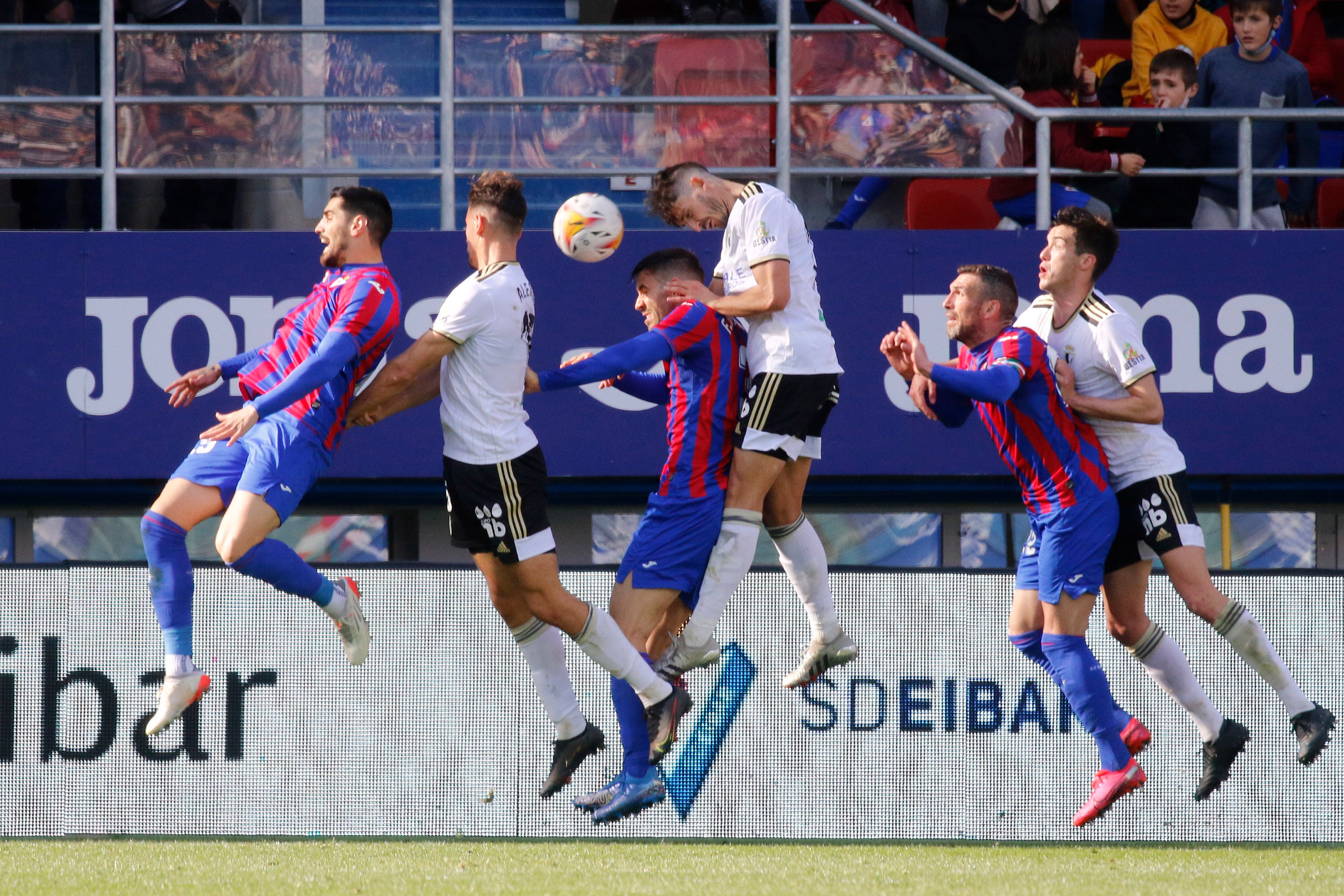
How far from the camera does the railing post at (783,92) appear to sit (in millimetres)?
8898

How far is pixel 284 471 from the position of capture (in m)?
6.22

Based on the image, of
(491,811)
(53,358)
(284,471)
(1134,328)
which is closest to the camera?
(284,471)

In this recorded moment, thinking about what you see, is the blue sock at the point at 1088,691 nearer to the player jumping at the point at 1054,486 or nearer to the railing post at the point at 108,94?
the player jumping at the point at 1054,486

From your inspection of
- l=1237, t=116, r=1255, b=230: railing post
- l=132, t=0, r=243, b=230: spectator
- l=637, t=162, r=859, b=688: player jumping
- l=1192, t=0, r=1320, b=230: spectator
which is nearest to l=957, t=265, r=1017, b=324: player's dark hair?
l=637, t=162, r=859, b=688: player jumping

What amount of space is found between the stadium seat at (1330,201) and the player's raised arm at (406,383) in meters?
5.51

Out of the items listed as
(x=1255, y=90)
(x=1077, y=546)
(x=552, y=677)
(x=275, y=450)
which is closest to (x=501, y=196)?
(x=275, y=450)

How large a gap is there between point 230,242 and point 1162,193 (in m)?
4.91

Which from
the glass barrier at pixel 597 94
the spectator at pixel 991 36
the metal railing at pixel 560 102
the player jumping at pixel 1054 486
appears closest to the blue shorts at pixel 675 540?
the player jumping at pixel 1054 486

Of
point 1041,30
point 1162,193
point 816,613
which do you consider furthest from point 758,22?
point 816,613

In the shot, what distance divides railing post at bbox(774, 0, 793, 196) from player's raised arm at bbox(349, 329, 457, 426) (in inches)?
122

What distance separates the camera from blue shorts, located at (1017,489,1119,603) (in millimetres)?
6484

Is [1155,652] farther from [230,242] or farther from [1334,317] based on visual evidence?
[230,242]

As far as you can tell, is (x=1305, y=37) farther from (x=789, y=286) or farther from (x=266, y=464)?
(x=266, y=464)

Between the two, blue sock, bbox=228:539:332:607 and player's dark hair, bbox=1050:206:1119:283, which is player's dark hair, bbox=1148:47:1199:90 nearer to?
player's dark hair, bbox=1050:206:1119:283
